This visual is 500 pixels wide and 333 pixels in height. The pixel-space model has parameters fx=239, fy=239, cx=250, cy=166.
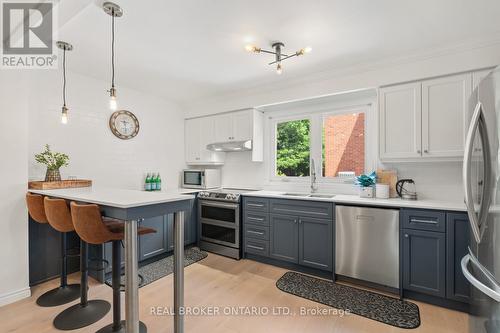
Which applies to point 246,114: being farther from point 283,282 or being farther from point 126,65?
point 283,282

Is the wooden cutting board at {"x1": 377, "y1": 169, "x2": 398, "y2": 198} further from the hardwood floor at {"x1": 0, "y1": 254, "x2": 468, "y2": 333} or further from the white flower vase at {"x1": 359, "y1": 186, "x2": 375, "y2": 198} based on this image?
the hardwood floor at {"x1": 0, "y1": 254, "x2": 468, "y2": 333}

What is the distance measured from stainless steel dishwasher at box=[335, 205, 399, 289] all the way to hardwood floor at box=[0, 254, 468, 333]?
1.34ft

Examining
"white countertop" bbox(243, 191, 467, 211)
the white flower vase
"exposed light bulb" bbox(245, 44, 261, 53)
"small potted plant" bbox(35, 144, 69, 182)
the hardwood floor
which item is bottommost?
the hardwood floor

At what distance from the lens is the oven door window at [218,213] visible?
11.5 ft

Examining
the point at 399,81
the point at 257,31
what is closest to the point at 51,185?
the point at 257,31

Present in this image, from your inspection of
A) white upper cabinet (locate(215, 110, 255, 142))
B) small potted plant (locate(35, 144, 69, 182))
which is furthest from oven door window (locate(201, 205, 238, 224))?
small potted plant (locate(35, 144, 69, 182))

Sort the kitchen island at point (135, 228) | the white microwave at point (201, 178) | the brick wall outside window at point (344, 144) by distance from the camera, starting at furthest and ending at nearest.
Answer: the white microwave at point (201, 178), the brick wall outside window at point (344, 144), the kitchen island at point (135, 228)

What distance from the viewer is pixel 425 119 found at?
2.52 m

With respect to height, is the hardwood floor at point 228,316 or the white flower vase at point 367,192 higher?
the white flower vase at point 367,192

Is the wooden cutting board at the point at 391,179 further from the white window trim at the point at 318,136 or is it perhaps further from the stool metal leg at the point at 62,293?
the stool metal leg at the point at 62,293

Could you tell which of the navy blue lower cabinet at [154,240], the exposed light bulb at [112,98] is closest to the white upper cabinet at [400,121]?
the exposed light bulb at [112,98]

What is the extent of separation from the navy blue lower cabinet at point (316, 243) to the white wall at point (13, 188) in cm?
295

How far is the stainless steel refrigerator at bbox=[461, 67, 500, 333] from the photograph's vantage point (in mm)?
1202

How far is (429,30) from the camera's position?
2.12 meters
